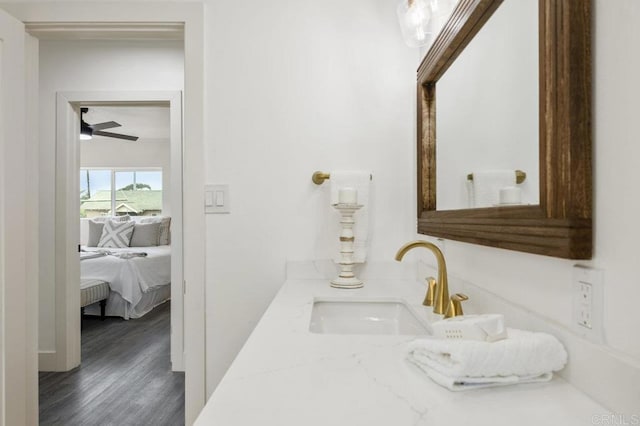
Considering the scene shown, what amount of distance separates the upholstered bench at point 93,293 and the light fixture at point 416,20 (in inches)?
141

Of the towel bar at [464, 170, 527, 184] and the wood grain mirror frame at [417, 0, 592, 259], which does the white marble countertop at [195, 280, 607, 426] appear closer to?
the wood grain mirror frame at [417, 0, 592, 259]

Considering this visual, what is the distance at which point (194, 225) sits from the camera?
5.25ft

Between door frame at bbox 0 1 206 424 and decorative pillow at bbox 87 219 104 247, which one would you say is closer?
door frame at bbox 0 1 206 424

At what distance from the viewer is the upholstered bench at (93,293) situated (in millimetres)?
3602

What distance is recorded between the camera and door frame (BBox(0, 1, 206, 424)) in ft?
5.24

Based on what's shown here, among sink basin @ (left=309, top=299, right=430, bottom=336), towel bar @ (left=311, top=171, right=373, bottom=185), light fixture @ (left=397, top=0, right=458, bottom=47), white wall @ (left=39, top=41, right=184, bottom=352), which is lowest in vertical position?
sink basin @ (left=309, top=299, right=430, bottom=336)

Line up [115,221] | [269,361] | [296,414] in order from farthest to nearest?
[115,221] < [269,361] < [296,414]

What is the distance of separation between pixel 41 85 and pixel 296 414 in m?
3.17

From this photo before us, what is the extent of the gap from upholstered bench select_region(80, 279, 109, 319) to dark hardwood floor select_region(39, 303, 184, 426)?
321mm

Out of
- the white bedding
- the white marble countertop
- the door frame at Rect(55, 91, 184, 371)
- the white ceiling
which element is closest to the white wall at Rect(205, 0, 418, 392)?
the white marble countertop

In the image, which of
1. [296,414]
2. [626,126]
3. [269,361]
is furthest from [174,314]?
[626,126]

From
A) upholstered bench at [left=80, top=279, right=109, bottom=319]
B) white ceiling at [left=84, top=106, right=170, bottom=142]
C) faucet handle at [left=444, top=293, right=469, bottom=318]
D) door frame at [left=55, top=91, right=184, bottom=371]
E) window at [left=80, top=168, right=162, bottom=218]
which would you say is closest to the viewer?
faucet handle at [left=444, top=293, right=469, bottom=318]

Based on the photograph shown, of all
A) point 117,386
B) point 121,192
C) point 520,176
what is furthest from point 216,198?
point 121,192

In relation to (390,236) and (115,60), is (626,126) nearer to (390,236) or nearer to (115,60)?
(390,236)
